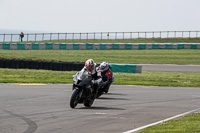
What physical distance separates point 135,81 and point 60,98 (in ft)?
34.3

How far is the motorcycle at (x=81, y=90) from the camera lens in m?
14.3

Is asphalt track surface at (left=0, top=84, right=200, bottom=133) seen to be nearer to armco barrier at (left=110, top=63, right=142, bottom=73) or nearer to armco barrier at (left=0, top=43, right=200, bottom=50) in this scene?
armco barrier at (left=110, top=63, right=142, bottom=73)

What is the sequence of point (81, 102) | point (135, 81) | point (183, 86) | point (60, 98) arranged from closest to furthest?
1. point (81, 102)
2. point (60, 98)
3. point (183, 86)
4. point (135, 81)

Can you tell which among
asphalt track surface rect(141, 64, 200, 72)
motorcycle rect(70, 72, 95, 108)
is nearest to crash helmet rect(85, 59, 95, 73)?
motorcycle rect(70, 72, 95, 108)

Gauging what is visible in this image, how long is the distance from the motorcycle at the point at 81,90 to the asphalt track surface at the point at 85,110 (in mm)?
→ 266

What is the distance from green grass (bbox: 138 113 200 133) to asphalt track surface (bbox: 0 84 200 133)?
24.4 inches

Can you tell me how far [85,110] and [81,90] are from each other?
76 cm

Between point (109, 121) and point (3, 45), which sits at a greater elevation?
point (3, 45)

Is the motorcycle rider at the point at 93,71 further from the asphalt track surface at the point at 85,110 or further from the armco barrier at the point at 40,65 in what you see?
the armco barrier at the point at 40,65

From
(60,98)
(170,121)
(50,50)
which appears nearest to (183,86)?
(60,98)

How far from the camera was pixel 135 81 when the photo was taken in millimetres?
27016

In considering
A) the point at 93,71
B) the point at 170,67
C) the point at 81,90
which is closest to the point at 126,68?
the point at 170,67

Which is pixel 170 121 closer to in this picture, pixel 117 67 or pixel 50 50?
pixel 117 67

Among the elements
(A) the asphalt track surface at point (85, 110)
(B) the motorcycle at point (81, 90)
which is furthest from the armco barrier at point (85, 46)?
(B) the motorcycle at point (81, 90)
